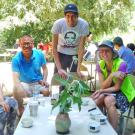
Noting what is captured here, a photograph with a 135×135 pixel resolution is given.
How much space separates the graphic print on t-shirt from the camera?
483 centimetres

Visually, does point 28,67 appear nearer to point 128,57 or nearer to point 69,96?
point 128,57

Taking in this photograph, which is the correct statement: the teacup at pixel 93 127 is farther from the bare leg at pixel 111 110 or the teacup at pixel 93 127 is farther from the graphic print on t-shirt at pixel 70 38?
the graphic print on t-shirt at pixel 70 38

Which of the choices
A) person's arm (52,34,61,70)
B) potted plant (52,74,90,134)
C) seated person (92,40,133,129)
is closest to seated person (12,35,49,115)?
person's arm (52,34,61,70)

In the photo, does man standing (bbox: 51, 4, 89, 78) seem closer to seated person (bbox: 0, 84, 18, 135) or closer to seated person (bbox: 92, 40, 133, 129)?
seated person (bbox: 92, 40, 133, 129)

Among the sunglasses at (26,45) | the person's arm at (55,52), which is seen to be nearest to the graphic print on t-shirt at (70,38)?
the person's arm at (55,52)

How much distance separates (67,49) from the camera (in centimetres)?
491

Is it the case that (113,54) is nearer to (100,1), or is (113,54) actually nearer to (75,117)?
(75,117)

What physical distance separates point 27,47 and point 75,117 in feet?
5.73

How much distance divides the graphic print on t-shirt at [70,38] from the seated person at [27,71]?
42cm

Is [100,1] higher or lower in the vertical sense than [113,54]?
higher

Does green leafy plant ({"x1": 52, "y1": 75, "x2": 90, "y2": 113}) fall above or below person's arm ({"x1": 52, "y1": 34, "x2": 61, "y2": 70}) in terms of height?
below

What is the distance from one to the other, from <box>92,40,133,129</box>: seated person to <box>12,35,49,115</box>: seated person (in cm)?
84

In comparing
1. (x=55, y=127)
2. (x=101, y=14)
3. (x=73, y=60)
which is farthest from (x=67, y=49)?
(x=101, y=14)

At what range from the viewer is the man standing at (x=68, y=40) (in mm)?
4824
